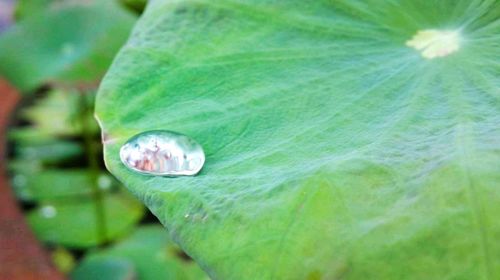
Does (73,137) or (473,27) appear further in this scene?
(73,137)

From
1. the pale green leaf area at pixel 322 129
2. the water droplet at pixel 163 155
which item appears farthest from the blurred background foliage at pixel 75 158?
the water droplet at pixel 163 155

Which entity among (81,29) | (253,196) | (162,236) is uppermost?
(253,196)

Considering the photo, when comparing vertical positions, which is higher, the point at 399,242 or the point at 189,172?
the point at 399,242

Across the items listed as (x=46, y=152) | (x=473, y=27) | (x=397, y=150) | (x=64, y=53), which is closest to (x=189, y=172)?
(x=397, y=150)

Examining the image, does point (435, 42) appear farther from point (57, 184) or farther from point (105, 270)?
point (57, 184)

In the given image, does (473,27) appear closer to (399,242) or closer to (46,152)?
(399,242)

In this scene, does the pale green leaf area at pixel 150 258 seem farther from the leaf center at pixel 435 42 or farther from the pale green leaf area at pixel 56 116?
the leaf center at pixel 435 42

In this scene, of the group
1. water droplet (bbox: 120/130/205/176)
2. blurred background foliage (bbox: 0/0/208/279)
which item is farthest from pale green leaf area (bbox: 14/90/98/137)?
water droplet (bbox: 120/130/205/176)
